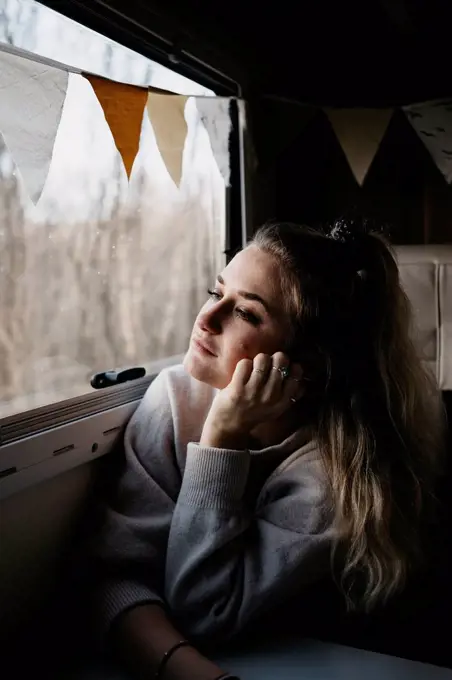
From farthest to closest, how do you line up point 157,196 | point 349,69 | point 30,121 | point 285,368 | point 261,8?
point 349,69 → point 261,8 → point 157,196 → point 285,368 → point 30,121

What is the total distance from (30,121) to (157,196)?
49cm

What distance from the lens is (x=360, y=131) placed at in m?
1.60

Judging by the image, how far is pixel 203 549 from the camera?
1.03 m

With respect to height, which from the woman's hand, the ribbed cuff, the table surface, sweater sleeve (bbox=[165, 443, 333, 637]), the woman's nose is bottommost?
the table surface

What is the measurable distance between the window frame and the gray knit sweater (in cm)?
12

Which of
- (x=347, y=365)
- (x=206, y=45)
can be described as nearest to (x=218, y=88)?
(x=206, y=45)

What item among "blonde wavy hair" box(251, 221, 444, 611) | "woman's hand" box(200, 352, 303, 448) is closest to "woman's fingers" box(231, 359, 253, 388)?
"woman's hand" box(200, 352, 303, 448)

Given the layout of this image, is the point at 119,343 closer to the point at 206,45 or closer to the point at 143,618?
the point at 143,618

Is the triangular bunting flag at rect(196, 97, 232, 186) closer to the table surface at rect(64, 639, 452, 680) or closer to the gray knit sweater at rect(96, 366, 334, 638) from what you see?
the gray knit sweater at rect(96, 366, 334, 638)

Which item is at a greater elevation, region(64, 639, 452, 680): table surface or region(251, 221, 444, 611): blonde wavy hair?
region(251, 221, 444, 611): blonde wavy hair

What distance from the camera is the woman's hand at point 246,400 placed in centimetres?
109

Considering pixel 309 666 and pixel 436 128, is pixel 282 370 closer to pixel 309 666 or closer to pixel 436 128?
pixel 309 666

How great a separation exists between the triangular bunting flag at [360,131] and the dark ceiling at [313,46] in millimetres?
217

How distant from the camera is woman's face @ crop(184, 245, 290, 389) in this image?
1.12 meters
